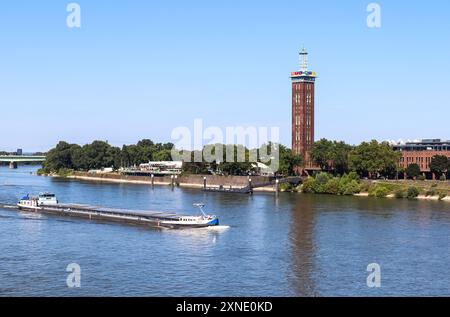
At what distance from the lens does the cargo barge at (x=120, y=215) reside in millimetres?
58219

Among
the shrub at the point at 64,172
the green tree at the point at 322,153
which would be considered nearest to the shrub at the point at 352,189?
the green tree at the point at 322,153

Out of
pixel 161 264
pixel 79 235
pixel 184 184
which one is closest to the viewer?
pixel 161 264

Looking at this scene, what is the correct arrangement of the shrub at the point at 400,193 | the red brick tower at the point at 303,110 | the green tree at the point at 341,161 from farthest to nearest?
the red brick tower at the point at 303,110 < the green tree at the point at 341,161 < the shrub at the point at 400,193

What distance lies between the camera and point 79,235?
51656mm

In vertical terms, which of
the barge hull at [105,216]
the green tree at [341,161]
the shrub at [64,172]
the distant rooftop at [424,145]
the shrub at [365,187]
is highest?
the distant rooftop at [424,145]

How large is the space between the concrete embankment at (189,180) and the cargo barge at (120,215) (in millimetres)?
50372

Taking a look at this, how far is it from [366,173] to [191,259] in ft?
291

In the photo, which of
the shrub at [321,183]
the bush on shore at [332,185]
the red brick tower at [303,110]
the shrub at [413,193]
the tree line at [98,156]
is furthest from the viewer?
the tree line at [98,156]

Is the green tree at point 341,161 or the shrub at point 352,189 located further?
the green tree at point 341,161

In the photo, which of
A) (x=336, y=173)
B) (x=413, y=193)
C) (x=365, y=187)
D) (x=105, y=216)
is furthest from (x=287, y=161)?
(x=105, y=216)

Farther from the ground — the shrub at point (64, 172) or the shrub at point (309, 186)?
the shrub at point (64, 172)

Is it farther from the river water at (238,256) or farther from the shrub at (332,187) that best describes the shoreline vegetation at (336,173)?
the river water at (238,256)
